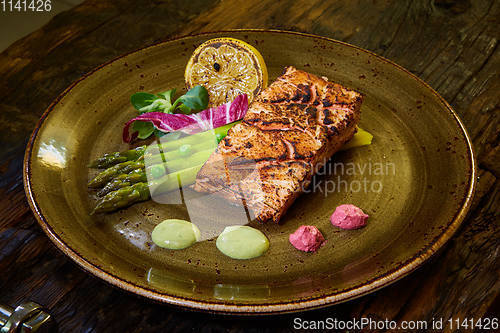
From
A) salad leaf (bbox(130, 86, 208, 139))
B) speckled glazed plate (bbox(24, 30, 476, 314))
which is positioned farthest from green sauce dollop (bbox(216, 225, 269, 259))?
salad leaf (bbox(130, 86, 208, 139))

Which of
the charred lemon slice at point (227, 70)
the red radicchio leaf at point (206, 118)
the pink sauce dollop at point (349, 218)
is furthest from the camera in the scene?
the charred lemon slice at point (227, 70)

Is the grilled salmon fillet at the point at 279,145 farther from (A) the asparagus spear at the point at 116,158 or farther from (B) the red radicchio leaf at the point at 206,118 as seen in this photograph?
(A) the asparagus spear at the point at 116,158

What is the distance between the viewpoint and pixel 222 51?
175 inches

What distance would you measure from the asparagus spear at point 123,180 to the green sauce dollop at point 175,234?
1.55 feet

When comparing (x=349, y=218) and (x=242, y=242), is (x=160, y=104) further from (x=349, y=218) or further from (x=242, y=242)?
(x=349, y=218)

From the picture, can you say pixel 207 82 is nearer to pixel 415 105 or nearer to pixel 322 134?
pixel 322 134

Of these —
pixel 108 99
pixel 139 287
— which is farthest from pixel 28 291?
pixel 108 99

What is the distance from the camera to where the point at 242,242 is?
3361mm

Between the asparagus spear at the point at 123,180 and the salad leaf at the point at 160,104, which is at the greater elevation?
the salad leaf at the point at 160,104

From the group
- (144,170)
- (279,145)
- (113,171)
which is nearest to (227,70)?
(279,145)

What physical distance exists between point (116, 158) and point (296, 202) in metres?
1.54

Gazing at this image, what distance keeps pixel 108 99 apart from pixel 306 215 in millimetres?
2218

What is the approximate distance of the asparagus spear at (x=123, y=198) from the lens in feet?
11.8

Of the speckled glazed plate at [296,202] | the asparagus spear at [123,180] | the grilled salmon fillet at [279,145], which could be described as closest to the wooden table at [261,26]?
the speckled glazed plate at [296,202]
